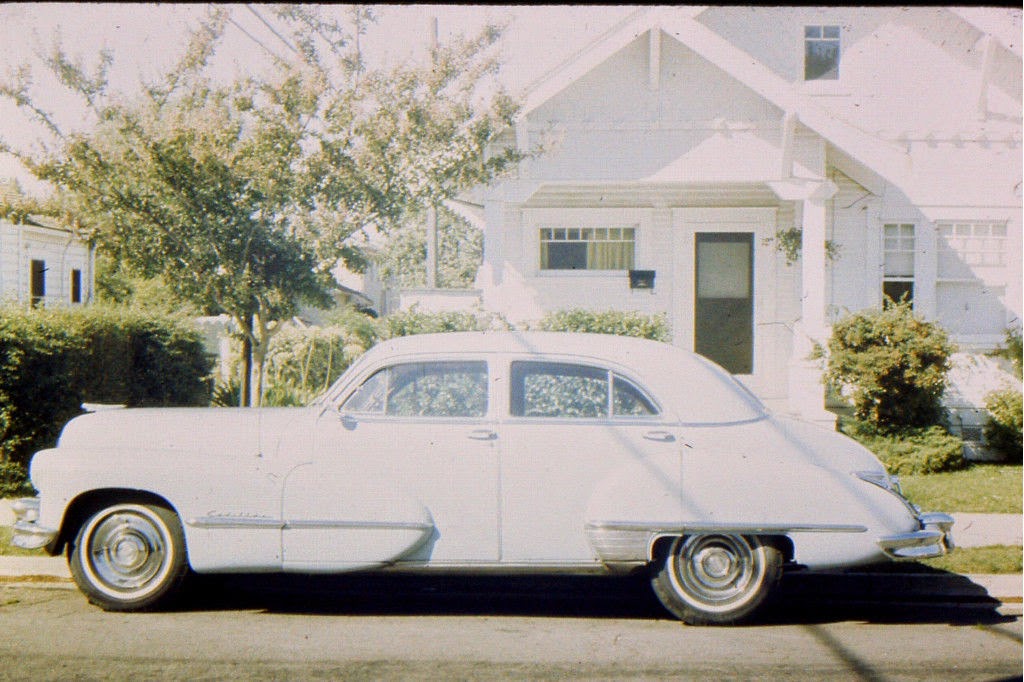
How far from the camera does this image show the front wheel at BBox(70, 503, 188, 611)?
5.99m

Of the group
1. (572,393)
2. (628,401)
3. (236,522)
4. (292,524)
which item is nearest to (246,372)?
(236,522)

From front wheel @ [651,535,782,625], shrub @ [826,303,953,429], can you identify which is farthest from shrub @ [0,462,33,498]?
shrub @ [826,303,953,429]

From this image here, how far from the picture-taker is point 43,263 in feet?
77.7

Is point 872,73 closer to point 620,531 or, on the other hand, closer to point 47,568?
point 620,531

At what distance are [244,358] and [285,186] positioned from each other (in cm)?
286

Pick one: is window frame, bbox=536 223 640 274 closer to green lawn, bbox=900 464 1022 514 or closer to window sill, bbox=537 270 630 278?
window sill, bbox=537 270 630 278

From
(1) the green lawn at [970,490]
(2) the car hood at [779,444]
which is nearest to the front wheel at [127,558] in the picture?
(2) the car hood at [779,444]

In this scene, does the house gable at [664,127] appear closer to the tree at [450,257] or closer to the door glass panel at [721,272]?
the door glass panel at [721,272]

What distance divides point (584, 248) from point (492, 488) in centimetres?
806

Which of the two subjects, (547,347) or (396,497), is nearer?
(396,497)

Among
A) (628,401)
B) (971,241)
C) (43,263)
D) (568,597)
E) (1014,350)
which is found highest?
(43,263)

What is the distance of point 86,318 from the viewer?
1047cm

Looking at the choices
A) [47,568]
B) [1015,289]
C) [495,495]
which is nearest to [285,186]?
[47,568]

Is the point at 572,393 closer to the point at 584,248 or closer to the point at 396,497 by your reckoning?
the point at 396,497
